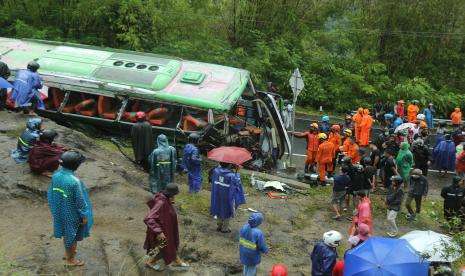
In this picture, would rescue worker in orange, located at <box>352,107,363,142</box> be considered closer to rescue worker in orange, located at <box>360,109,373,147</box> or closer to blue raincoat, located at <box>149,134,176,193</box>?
rescue worker in orange, located at <box>360,109,373,147</box>

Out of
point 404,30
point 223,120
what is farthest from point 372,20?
point 223,120

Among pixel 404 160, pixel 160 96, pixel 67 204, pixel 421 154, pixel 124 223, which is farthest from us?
pixel 421 154

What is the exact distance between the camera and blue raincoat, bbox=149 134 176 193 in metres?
9.10

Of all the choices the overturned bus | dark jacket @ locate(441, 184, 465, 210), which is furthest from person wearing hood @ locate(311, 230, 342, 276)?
the overturned bus

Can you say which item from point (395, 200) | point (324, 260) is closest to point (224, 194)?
point (324, 260)

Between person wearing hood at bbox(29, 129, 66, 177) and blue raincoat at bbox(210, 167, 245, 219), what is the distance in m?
2.56

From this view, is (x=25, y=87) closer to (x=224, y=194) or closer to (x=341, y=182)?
(x=224, y=194)

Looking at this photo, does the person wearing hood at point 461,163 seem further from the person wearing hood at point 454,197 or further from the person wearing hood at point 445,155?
the person wearing hood at point 454,197

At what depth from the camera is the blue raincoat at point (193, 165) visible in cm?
979

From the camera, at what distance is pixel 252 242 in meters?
6.62

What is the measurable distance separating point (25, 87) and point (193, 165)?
4221 mm

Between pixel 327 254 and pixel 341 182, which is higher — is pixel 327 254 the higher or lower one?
the higher one

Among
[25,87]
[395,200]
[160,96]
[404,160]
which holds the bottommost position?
[395,200]

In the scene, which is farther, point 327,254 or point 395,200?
point 395,200
